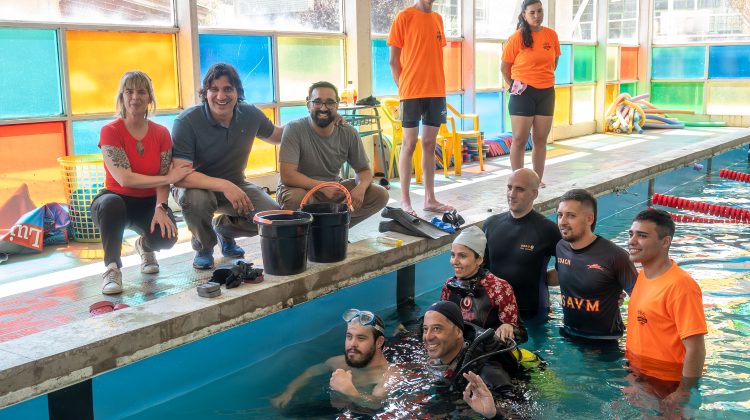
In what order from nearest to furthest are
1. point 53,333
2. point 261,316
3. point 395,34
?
point 53,333 → point 261,316 → point 395,34

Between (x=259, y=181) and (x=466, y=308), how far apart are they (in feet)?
13.8

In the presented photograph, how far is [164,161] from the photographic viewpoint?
4668 millimetres

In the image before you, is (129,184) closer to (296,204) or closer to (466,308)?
(296,204)

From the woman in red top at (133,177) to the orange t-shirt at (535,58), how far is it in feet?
11.3

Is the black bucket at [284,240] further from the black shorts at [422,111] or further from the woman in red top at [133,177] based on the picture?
the black shorts at [422,111]

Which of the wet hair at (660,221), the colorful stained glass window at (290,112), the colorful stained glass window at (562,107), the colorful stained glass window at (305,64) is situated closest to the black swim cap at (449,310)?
the wet hair at (660,221)

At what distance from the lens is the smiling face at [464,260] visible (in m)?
4.13

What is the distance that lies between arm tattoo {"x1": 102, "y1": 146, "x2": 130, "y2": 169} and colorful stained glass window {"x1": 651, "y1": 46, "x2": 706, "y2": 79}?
14.5 metres

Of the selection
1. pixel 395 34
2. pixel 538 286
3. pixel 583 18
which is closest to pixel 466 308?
pixel 538 286

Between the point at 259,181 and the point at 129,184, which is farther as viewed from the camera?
the point at 259,181

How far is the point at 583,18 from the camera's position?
14820 millimetres

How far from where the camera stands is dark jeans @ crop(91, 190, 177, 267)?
4.39m

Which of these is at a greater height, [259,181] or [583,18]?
[583,18]

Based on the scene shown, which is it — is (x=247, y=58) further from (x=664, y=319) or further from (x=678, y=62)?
(x=678, y=62)
